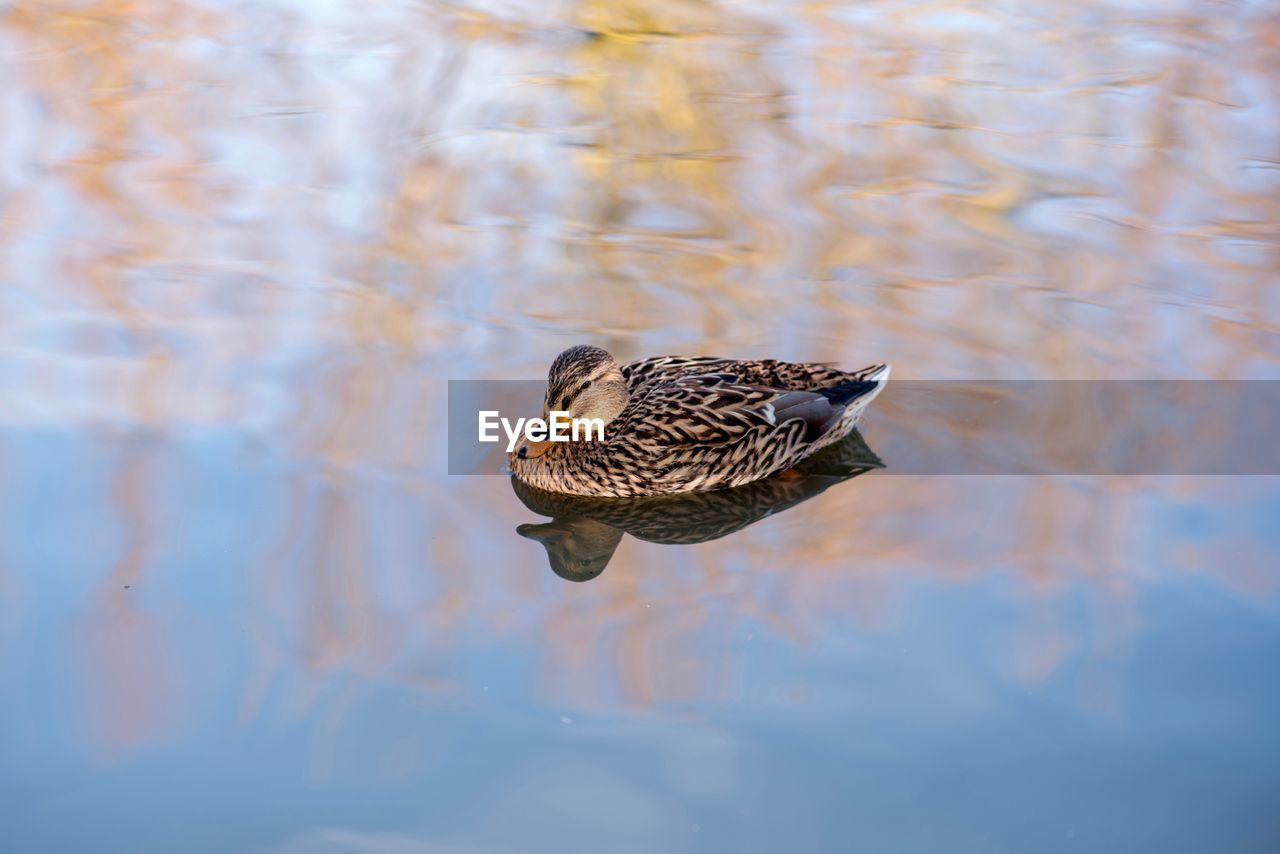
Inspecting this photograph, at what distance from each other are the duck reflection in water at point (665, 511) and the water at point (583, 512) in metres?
0.07

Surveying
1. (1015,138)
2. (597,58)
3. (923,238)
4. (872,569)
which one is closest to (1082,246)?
(923,238)

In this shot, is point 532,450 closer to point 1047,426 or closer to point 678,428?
point 678,428

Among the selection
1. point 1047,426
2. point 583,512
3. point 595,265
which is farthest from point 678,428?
point 595,265

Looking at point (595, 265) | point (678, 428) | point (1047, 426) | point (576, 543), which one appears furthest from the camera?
point (595, 265)

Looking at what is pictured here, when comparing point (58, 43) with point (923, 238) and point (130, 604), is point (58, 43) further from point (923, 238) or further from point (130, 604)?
point (130, 604)

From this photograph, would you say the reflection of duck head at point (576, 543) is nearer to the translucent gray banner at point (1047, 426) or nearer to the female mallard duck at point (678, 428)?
the female mallard duck at point (678, 428)

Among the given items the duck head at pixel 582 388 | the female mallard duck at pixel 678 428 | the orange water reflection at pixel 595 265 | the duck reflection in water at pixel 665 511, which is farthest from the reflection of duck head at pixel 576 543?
the duck head at pixel 582 388

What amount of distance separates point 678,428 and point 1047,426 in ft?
5.73

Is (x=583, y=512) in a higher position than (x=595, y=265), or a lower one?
lower

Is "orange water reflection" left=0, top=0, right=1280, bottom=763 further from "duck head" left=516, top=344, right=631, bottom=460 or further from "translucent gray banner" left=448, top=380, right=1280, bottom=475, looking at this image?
"duck head" left=516, top=344, right=631, bottom=460

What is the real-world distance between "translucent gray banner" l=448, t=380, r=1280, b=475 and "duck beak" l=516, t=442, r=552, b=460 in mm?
127

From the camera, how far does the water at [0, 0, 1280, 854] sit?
425 cm

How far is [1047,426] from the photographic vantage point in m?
6.54

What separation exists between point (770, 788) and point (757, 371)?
258cm
